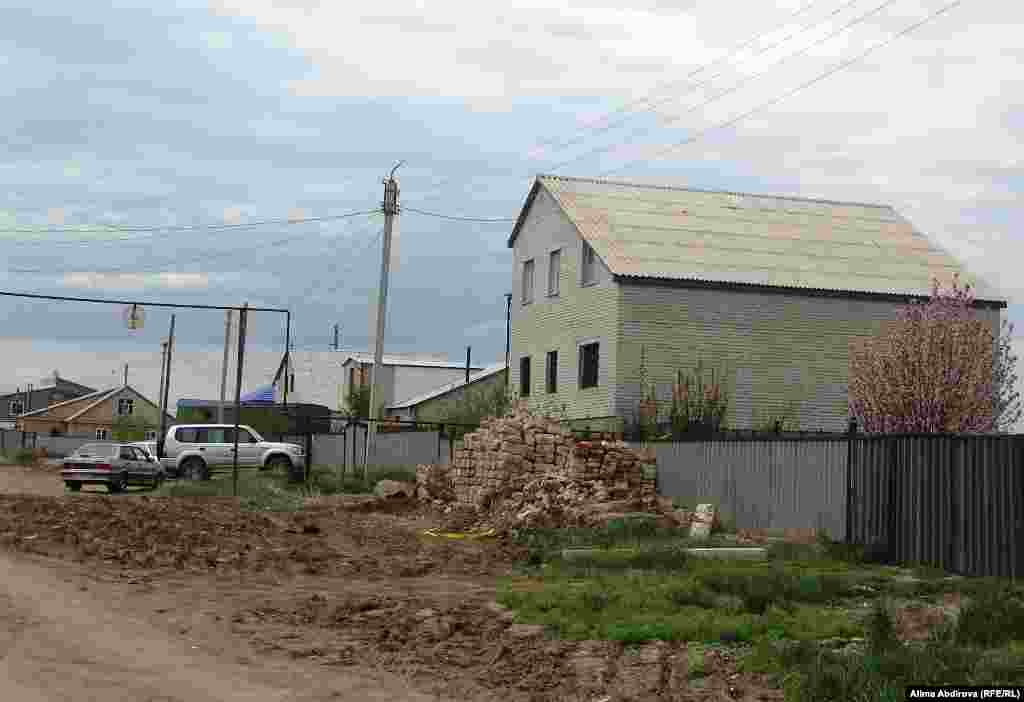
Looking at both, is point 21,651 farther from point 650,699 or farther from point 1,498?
point 1,498

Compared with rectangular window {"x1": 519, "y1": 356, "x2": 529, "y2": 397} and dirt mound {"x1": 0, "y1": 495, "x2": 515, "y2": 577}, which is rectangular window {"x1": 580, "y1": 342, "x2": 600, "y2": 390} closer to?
rectangular window {"x1": 519, "y1": 356, "x2": 529, "y2": 397}

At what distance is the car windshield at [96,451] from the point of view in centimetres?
3706

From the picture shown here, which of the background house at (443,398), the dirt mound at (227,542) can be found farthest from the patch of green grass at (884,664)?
the background house at (443,398)

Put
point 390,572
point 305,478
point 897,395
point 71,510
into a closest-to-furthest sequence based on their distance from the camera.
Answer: point 390,572
point 71,510
point 897,395
point 305,478

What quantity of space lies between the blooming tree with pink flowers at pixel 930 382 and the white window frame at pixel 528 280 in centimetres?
1140

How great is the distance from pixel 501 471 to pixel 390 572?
978 centimetres

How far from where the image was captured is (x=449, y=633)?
1204 cm

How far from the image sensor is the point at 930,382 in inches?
1207

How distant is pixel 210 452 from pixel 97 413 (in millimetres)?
64879

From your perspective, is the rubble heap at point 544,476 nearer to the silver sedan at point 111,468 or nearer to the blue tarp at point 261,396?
the silver sedan at point 111,468

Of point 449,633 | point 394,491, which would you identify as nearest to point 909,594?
point 449,633

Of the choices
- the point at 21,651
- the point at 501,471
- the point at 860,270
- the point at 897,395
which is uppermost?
the point at 860,270

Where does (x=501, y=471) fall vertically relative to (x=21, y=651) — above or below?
above

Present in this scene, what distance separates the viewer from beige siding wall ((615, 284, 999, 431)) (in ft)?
115
